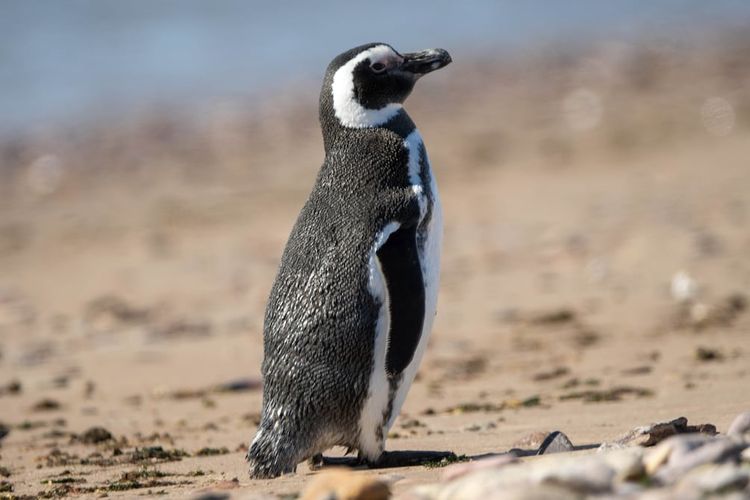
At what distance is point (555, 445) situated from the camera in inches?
211

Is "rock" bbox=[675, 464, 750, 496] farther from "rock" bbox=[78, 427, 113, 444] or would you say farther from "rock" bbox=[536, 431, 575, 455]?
"rock" bbox=[78, 427, 113, 444]

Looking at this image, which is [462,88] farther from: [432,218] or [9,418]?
[432,218]

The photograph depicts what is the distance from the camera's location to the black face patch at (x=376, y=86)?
232 inches

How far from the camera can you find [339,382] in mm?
5426

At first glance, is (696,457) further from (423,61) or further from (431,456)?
(423,61)

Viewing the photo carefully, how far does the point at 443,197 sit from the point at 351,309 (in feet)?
34.7

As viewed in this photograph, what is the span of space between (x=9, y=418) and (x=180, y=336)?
2.69 meters

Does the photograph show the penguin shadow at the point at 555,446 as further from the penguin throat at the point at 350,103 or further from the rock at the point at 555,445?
→ the penguin throat at the point at 350,103

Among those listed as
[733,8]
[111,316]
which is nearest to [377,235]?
[111,316]

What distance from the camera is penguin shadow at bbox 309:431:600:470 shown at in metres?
5.38

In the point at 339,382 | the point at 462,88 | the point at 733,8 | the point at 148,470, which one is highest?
the point at 733,8

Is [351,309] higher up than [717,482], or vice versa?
[351,309]

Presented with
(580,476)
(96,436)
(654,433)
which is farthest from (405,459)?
(96,436)

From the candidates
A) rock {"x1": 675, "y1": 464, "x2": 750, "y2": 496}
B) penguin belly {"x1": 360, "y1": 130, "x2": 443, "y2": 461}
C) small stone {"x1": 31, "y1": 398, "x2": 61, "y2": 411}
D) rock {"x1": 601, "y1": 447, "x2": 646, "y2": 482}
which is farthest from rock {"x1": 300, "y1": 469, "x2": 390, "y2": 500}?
Answer: small stone {"x1": 31, "y1": 398, "x2": 61, "y2": 411}
